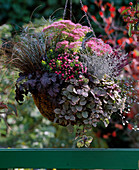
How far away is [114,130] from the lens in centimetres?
371

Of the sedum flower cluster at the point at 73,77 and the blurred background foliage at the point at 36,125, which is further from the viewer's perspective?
the blurred background foliage at the point at 36,125

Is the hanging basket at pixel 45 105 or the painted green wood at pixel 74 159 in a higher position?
the hanging basket at pixel 45 105

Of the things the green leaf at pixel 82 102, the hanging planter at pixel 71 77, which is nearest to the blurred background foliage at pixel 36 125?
the hanging planter at pixel 71 77

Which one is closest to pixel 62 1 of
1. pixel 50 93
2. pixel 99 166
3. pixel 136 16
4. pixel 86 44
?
pixel 136 16

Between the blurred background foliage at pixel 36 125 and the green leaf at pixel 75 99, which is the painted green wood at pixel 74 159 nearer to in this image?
the green leaf at pixel 75 99

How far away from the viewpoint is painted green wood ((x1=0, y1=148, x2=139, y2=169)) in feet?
4.37

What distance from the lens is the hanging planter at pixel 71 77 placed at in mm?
1287

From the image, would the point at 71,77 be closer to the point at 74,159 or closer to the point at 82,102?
the point at 82,102

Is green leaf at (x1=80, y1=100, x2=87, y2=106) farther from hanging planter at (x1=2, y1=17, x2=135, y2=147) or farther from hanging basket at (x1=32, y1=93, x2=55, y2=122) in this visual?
hanging basket at (x1=32, y1=93, x2=55, y2=122)

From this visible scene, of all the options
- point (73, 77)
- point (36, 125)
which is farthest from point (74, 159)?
point (36, 125)

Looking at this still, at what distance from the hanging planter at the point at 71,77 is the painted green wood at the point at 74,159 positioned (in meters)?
0.09

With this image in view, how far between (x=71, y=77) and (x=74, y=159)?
475 mm

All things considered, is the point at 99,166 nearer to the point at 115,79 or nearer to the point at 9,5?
the point at 115,79

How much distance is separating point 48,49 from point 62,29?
146mm
